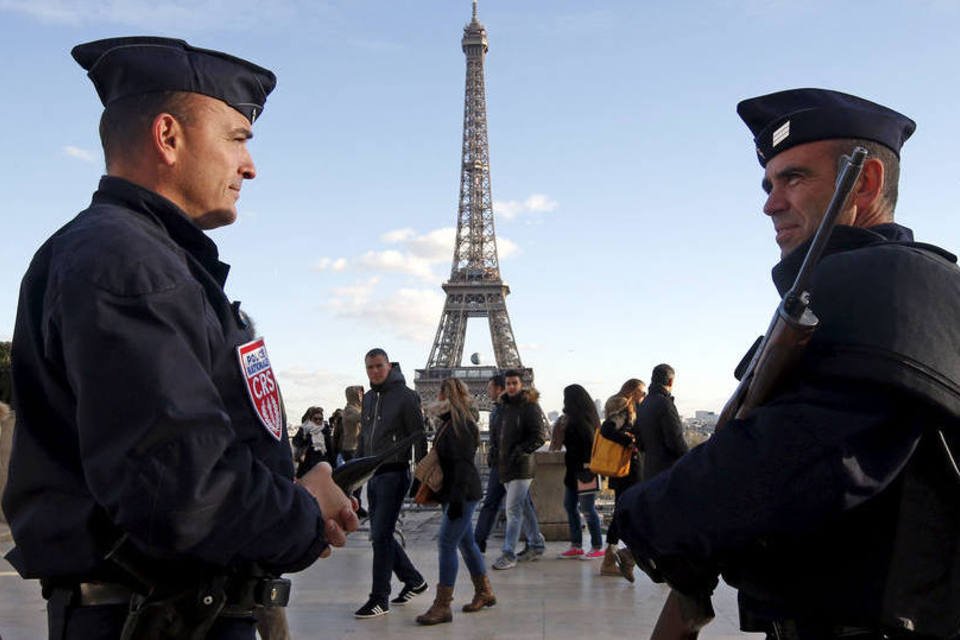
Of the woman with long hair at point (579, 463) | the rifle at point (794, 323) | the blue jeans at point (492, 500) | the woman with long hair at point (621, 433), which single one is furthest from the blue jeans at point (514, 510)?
the rifle at point (794, 323)

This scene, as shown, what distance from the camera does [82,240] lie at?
1854 mm

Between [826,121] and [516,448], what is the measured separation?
270 inches

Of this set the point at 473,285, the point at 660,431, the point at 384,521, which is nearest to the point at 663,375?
the point at 660,431

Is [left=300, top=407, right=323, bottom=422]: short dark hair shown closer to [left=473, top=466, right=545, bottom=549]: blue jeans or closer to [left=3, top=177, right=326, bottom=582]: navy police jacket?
[left=473, top=466, right=545, bottom=549]: blue jeans

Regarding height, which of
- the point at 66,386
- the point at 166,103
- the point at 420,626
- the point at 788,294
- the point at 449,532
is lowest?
the point at 420,626

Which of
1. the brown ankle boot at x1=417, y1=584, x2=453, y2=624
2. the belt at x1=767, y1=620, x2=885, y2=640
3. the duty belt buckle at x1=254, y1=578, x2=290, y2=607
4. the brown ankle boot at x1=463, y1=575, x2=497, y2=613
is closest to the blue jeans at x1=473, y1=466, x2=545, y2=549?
the brown ankle boot at x1=463, y1=575, x2=497, y2=613

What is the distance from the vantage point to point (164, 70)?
2.16 metres

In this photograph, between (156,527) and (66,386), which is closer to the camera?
(156,527)

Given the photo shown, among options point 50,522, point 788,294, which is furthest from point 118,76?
point 788,294

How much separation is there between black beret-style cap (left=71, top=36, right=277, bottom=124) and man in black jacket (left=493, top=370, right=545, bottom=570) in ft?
21.9

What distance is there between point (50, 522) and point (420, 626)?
491 cm

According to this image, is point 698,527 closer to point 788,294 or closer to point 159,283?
point 788,294

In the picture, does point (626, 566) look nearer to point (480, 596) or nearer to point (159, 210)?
point (480, 596)

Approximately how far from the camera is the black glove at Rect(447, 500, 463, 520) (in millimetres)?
6801
